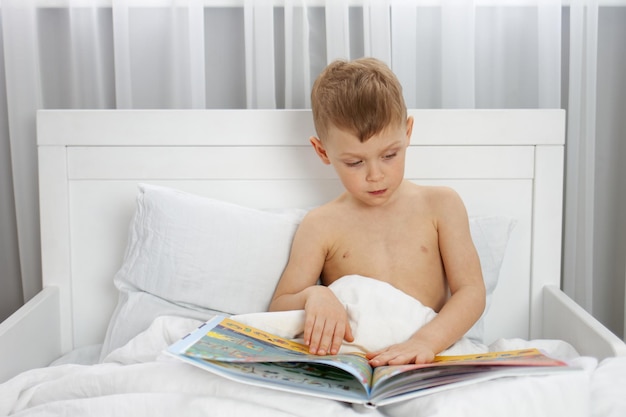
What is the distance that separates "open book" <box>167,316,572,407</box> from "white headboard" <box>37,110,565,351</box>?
501 millimetres

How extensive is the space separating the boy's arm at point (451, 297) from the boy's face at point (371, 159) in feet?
0.37

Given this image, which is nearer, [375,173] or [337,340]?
[337,340]

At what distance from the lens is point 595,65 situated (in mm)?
1385

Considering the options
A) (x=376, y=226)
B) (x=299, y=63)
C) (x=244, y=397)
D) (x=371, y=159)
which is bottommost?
(x=244, y=397)

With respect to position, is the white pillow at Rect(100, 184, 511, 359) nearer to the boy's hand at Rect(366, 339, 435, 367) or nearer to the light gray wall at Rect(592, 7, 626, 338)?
the boy's hand at Rect(366, 339, 435, 367)

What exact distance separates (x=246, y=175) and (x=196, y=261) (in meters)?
0.22

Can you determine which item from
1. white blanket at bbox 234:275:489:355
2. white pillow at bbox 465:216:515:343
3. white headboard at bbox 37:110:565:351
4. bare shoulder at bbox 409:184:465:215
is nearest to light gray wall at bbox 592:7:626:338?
white headboard at bbox 37:110:565:351

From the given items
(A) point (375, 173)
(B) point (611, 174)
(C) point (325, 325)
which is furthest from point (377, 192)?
(B) point (611, 174)

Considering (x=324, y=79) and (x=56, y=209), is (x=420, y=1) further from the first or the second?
(x=56, y=209)

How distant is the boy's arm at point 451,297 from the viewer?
86 centimetres

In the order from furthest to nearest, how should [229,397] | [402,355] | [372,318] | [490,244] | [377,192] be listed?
1. [490,244]
2. [377,192]
3. [372,318]
4. [402,355]
5. [229,397]

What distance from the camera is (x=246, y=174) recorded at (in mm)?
1282

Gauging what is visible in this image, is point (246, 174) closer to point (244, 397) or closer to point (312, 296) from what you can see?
point (312, 296)

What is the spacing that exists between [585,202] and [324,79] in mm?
682
